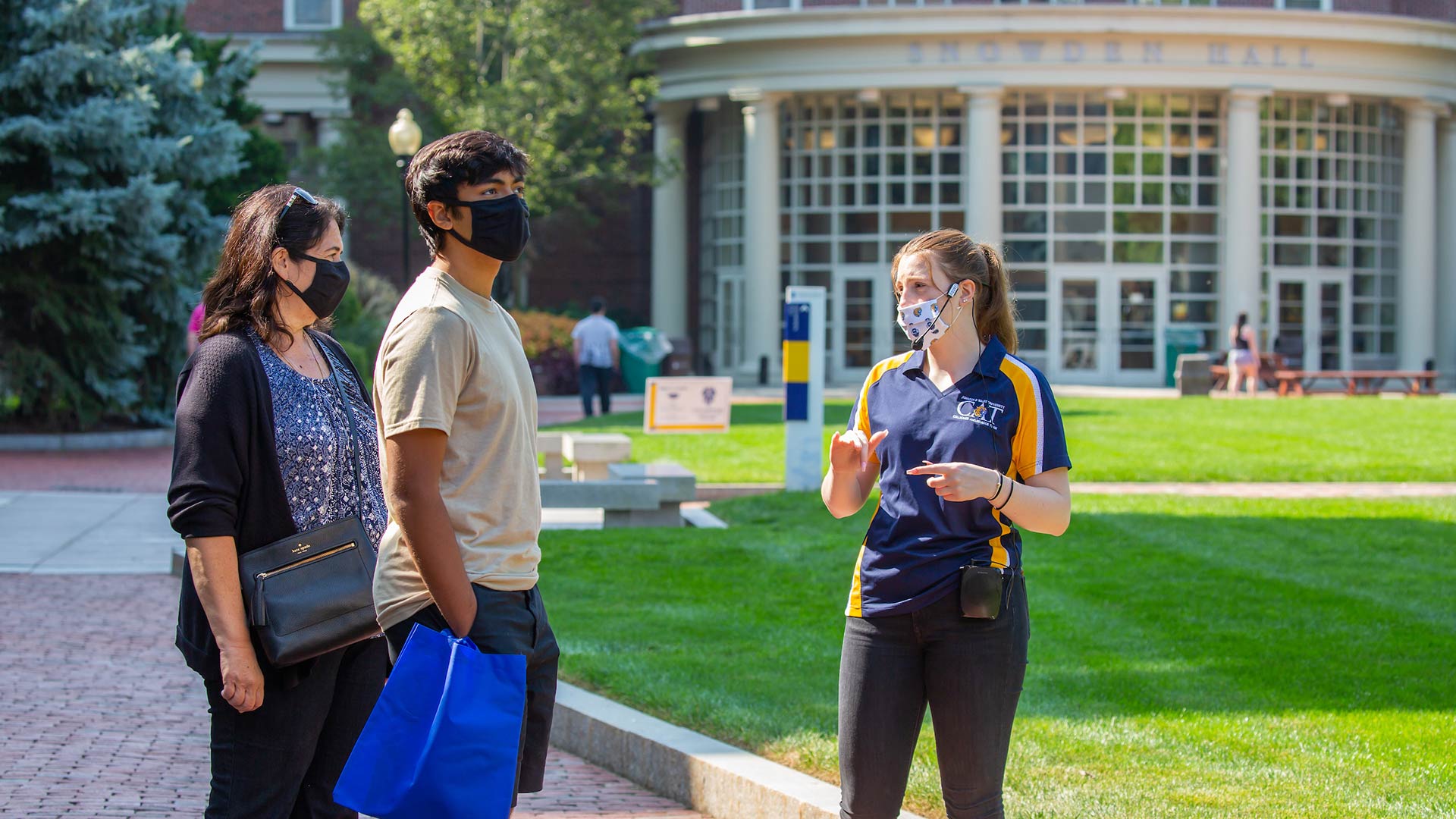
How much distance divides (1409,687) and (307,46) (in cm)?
3581

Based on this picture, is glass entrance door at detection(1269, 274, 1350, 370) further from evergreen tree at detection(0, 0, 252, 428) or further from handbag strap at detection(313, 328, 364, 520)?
handbag strap at detection(313, 328, 364, 520)

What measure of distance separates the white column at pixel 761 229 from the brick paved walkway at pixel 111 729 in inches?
1043

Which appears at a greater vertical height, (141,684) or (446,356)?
(446,356)

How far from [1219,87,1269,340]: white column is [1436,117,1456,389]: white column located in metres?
6.27

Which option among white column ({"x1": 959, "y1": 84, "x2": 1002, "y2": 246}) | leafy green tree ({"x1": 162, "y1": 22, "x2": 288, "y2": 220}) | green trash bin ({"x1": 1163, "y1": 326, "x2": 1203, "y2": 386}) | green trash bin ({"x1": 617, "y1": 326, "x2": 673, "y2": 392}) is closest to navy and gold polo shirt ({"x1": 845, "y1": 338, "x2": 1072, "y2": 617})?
leafy green tree ({"x1": 162, "y1": 22, "x2": 288, "y2": 220})

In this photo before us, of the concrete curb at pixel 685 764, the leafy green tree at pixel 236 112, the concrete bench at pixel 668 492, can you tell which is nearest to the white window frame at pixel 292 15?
the leafy green tree at pixel 236 112

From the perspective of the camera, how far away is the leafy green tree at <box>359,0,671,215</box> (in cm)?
3059

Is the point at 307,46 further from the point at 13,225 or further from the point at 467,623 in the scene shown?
the point at 467,623

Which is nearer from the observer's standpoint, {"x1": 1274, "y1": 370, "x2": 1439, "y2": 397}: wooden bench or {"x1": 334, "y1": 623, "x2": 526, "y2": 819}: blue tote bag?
{"x1": 334, "y1": 623, "x2": 526, "y2": 819}: blue tote bag

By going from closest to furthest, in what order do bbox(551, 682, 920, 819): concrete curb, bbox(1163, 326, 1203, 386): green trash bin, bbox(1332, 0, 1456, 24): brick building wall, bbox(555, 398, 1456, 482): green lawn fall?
bbox(551, 682, 920, 819): concrete curb → bbox(555, 398, 1456, 482): green lawn → bbox(1163, 326, 1203, 386): green trash bin → bbox(1332, 0, 1456, 24): brick building wall

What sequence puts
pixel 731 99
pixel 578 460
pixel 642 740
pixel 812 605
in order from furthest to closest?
pixel 731 99
pixel 578 460
pixel 812 605
pixel 642 740

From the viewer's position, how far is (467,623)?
3.21 metres

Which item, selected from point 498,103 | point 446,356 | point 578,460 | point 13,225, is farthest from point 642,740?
point 498,103

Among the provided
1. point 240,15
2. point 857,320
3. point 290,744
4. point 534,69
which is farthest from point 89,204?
point 240,15
